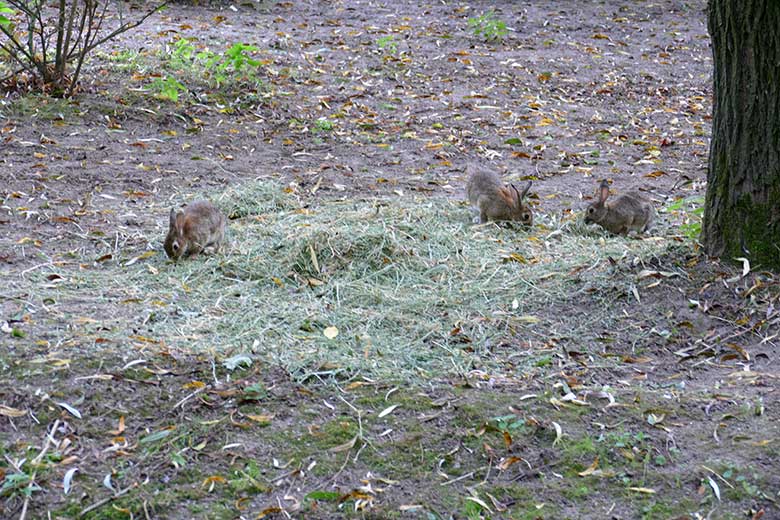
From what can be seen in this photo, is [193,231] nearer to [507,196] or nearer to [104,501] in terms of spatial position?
[507,196]

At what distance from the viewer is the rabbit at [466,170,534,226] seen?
308 inches

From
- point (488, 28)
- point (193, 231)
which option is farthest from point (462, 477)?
point (488, 28)

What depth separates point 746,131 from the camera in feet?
18.9

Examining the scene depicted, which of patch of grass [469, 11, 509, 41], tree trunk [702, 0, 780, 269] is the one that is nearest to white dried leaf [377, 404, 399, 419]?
tree trunk [702, 0, 780, 269]

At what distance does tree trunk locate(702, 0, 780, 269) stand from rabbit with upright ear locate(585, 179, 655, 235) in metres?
1.78

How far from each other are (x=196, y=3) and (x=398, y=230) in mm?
9229

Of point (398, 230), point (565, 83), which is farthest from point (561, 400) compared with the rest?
point (565, 83)

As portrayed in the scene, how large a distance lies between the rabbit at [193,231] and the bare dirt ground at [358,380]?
193 millimetres

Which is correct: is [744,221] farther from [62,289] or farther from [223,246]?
[62,289]

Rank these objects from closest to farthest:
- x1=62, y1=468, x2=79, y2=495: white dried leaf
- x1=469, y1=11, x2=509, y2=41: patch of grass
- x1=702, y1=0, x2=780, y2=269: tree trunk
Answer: x1=62, y1=468, x2=79, y2=495: white dried leaf → x1=702, y1=0, x2=780, y2=269: tree trunk → x1=469, y1=11, x2=509, y2=41: patch of grass

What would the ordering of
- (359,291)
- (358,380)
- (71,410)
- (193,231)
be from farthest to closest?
(193,231) < (359,291) < (358,380) < (71,410)

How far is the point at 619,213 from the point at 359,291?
8.49ft

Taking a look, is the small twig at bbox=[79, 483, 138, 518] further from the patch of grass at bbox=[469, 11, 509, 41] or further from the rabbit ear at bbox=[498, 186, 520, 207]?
the patch of grass at bbox=[469, 11, 509, 41]

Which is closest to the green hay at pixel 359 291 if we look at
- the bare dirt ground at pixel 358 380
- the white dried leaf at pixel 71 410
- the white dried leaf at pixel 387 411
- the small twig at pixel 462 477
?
the bare dirt ground at pixel 358 380
